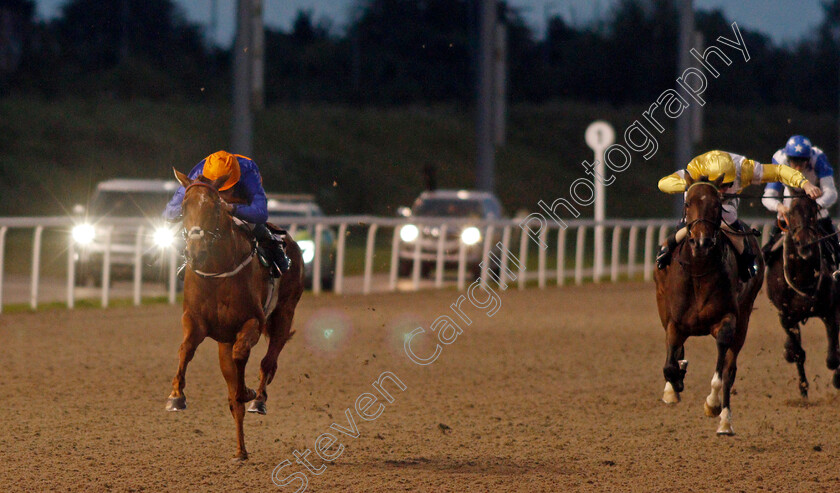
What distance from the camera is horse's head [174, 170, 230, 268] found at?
605 cm

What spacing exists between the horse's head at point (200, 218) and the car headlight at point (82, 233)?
356 inches

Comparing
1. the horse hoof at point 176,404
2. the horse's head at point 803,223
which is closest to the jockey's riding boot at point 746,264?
the horse's head at point 803,223

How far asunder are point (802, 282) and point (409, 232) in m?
11.3

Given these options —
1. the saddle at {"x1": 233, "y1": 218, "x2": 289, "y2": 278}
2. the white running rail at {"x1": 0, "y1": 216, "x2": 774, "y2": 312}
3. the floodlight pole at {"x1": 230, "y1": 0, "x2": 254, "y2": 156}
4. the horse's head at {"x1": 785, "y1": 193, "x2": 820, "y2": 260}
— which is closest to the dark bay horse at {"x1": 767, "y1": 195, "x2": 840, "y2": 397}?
the horse's head at {"x1": 785, "y1": 193, "x2": 820, "y2": 260}

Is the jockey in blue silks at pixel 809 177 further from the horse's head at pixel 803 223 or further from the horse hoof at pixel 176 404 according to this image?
the horse hoof at pixel 176 404

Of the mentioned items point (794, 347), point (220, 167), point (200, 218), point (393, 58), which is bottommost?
point (794, 347)

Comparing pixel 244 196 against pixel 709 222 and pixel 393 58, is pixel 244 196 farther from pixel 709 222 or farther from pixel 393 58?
pixel 393 58

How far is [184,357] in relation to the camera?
20.6 feet

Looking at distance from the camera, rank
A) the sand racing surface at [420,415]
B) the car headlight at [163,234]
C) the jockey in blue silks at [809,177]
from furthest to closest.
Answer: the car headlight at [163,234], the jockey in blue silks at [809,177], the sand racing surface at [420,415]

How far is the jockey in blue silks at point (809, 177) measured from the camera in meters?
8.91

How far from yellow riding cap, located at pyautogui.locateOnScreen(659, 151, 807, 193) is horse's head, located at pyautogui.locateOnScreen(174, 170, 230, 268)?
2716 mm

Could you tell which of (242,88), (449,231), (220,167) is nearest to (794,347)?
(220,167)

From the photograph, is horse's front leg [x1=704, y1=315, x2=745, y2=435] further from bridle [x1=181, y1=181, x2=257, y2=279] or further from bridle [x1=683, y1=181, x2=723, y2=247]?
bridle [x1=181, y1=181, x2=257, y2=279]

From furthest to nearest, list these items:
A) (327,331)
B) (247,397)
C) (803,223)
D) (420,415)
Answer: (327,331), (803,223), (420,415), (247,397)
